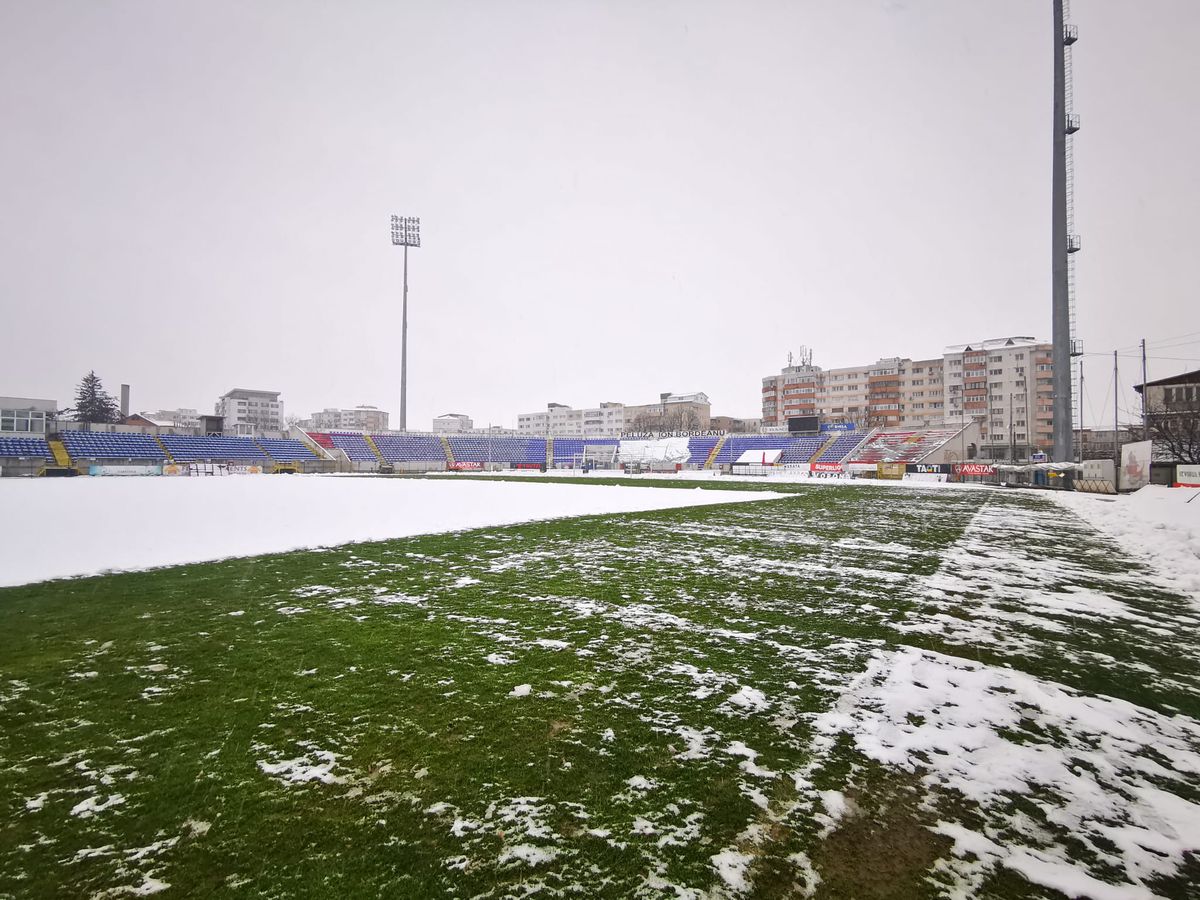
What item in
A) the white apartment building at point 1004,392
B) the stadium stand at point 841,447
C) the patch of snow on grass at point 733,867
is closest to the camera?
the patch of snow on grass at point 733,867

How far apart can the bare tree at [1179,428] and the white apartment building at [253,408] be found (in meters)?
151

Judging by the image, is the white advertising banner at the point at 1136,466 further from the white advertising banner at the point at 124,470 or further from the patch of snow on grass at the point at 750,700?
the white advertising banner at the point at 124,470

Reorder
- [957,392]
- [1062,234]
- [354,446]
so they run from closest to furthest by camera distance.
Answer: [1062,234]
[354,446]
[957,392]

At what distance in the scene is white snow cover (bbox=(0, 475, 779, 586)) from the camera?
31.3 ft

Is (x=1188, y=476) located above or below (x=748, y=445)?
below

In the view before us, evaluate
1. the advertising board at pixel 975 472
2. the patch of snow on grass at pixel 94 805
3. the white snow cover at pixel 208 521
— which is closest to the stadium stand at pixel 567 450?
the advertising board at pixel 975 472

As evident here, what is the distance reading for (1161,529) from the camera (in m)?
12.7

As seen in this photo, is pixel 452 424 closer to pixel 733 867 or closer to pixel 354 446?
pixel 354 446

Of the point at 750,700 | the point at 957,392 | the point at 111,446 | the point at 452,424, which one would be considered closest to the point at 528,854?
the point at 750,700

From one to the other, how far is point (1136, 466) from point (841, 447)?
33.4 meters

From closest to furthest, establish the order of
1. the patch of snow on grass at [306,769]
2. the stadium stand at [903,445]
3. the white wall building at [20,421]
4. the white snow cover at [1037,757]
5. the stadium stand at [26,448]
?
the white snow cover at [1037,757]
the patch of snow on grass at [306,769]
the stadium stand at [26,448]
the white wall building at [20,421]
the stadium stand at [903,445]

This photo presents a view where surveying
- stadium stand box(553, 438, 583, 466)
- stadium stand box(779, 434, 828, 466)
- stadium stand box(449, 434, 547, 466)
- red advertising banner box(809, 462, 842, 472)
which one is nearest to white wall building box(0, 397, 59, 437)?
stadium stand box(449, 434, 547, 466)

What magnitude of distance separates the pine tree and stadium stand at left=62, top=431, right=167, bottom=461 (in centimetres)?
4718

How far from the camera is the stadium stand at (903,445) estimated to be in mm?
52969
